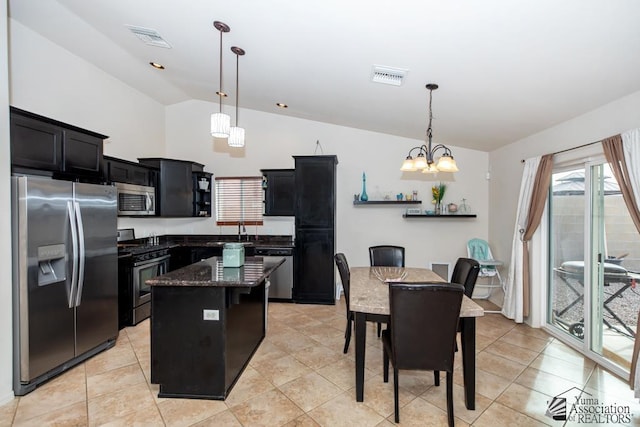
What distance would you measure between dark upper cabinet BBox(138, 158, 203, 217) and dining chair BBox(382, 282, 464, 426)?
4086 millimetres

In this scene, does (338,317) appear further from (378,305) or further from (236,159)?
(236,159)

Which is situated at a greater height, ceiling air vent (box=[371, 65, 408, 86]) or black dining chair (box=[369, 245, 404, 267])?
ceiling air vent (box=[371, 65, 408, 86])

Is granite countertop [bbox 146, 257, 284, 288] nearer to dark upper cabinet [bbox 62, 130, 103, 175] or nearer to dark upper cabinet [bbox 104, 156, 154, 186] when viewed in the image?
dark upper cabinet [bbox 62, 130, 103, 175]

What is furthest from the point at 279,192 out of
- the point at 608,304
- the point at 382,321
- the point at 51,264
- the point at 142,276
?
the point at 608,304

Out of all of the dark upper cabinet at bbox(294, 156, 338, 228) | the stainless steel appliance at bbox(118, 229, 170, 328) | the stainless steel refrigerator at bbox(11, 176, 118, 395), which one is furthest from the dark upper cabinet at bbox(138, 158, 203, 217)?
the dark upper cabinet at bbox(294, 156, 338, 228)

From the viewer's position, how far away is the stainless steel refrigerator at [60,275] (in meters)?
2.37

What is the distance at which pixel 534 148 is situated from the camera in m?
3.80

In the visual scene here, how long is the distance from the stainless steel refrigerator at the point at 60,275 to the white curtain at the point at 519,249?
16.3 ft

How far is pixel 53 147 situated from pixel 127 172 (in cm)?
141

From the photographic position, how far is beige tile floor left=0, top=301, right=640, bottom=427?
2.12m

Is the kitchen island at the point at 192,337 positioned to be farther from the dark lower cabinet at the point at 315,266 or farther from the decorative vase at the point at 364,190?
the decorative vase at the point at 364,190

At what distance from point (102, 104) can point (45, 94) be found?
2.61ft

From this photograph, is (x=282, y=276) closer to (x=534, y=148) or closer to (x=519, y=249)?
(x=519, y=249)

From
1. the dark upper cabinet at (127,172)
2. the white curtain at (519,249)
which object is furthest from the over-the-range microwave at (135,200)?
the white curtain at (519,249)
